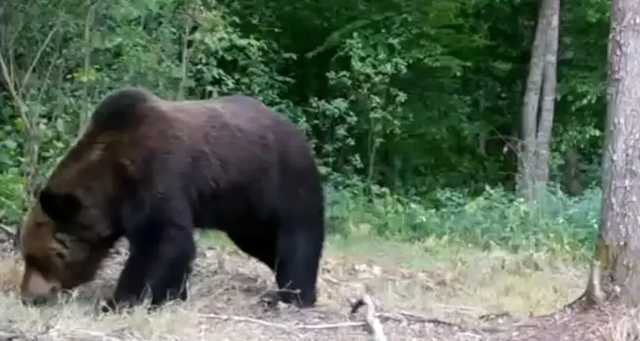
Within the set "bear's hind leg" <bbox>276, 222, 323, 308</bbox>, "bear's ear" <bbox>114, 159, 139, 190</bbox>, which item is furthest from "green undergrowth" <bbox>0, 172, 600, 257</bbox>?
"bear's ear" <bbox>114, 159, 139, 190</bbox>

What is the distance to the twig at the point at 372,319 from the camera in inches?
285

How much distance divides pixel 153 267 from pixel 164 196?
1.35 ft

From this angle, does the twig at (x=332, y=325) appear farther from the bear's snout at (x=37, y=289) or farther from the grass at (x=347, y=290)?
the bear's snout at (x=37, y=289)

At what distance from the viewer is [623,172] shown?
7.67 m

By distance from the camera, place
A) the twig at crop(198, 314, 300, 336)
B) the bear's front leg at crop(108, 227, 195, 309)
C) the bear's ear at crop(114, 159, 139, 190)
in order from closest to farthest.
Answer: the twig at crop(198, 314, 300, 336) < the bear's front leg at crop(108, 227, 195, 309) < the bear's ear at crop(114, 159, 139, 190)

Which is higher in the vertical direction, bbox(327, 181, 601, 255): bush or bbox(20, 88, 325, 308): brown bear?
bbox(20, 88, 325, 308): brown bear

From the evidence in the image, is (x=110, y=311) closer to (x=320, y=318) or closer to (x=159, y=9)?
(x=320, y=318)

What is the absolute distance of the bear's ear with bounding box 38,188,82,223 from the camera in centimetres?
795

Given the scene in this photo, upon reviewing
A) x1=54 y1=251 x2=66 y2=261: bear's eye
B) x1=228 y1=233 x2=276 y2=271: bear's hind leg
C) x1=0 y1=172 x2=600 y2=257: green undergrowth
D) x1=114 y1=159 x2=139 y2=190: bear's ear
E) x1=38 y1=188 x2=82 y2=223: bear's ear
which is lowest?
x1=0 y1=172 x2=600 y2=257: green undergrowth

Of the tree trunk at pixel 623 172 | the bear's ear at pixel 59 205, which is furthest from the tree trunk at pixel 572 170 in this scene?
the bear's ear at pixel 59 205

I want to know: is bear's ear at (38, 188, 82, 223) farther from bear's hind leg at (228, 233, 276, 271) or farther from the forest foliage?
the forest foliage

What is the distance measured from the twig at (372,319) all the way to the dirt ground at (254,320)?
0.03 m

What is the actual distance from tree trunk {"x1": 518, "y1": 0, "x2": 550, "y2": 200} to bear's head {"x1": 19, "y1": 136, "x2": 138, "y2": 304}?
11.4m

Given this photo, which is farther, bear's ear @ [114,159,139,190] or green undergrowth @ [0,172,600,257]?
green undergrowth @ [0,172,600,257]
